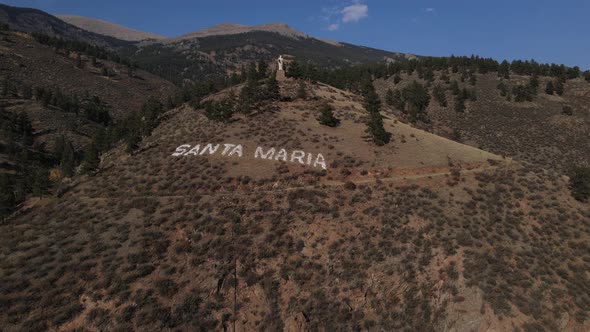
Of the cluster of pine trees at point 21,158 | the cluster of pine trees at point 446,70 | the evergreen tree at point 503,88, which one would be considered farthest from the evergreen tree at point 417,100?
the cluster of pine trees at point 21,158

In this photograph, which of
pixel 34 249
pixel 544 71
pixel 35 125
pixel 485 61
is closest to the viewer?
pixel 34 249

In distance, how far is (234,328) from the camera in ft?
74.6

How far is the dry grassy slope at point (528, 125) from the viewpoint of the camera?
227 ft

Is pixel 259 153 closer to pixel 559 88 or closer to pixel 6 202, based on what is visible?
pixel 6 202

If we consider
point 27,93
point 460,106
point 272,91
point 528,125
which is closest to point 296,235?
point 272,91

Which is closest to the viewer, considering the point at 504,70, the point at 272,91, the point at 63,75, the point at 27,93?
the point at 272,91

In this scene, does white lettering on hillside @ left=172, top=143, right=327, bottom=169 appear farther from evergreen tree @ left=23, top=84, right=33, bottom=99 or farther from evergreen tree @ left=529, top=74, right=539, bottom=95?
evergreen tree @ left=23, top=84, right=33, bottom=99

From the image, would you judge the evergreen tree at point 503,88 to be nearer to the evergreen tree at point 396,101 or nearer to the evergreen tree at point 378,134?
the evergreen tree at point 396,101

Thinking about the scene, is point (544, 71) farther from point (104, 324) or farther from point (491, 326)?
point (104, 324)

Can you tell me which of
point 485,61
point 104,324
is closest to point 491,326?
point 104,324

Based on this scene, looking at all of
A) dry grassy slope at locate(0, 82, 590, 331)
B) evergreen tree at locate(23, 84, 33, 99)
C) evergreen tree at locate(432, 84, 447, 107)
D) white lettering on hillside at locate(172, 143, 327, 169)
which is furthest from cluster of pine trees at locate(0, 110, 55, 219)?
evergreen tree at locate(432, 84, 447, 107)

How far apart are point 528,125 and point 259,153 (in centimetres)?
7578

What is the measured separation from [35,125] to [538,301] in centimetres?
12742

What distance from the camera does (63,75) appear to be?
503 ft
